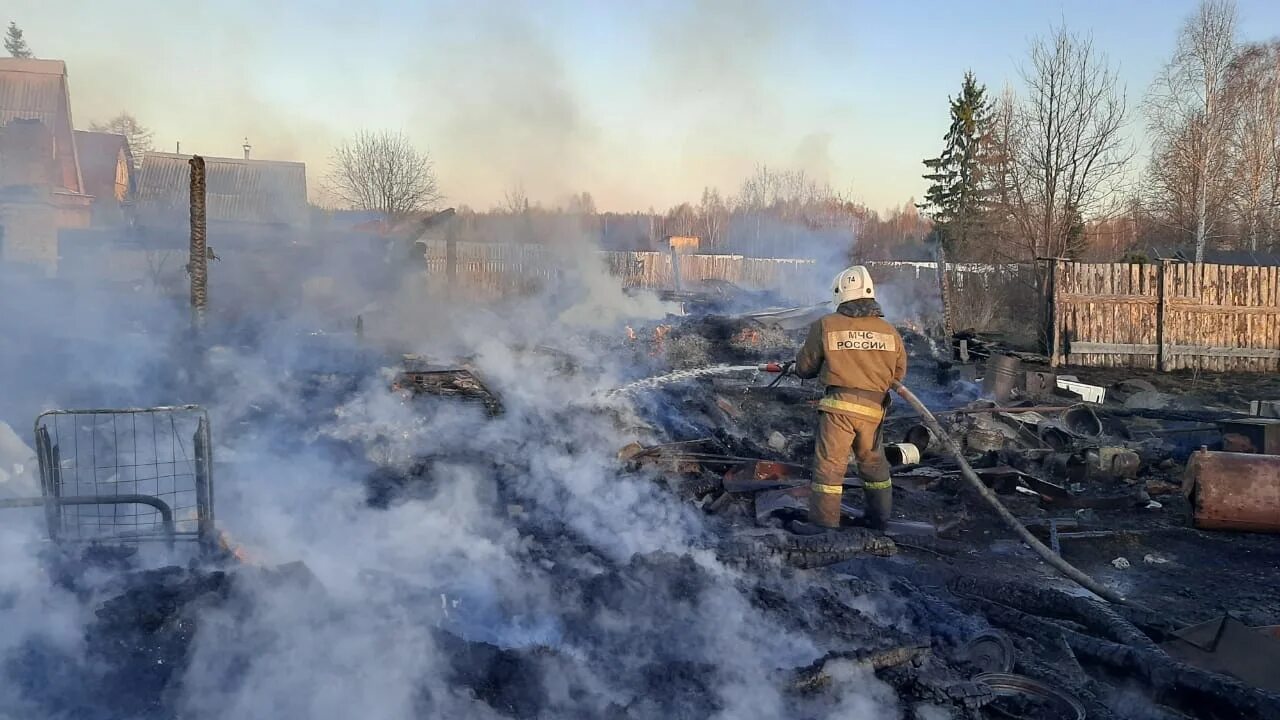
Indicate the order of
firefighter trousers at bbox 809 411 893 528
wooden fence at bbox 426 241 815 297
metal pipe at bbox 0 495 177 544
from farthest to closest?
1. wooden fence at bbox 426 241 815 297
2. firefighter trousers at bbox 809 411 893 528
3. metal pipe at bbox 0 495 177 544

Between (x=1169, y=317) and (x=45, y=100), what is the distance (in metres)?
32.1

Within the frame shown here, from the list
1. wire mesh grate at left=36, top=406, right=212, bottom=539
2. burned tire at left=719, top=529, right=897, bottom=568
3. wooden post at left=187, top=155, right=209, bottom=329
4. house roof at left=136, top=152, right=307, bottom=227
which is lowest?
burned tire at left=719, top=529, right=897, bottom=568

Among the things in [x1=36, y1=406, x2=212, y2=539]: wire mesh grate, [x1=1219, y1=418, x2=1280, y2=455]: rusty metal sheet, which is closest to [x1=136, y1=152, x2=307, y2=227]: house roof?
[x1=36, y1=406, x2=212, y2=539]: wire mesh grate

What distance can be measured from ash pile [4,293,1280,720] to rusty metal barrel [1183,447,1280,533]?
0.63 feet

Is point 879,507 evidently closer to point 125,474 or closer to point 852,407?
point 852,407

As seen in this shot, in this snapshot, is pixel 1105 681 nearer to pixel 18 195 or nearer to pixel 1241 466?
pixel 1241 466

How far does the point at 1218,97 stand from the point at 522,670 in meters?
27.9

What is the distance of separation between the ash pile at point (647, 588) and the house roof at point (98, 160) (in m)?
26.2

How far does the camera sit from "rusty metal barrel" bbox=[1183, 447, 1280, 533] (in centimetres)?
556

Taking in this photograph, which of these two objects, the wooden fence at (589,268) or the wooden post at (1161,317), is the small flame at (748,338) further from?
the wooden fence at (589,268)

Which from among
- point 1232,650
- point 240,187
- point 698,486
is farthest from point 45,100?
point 1232,650

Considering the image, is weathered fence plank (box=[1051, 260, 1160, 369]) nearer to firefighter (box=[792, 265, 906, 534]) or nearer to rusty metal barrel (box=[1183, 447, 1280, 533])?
rusty metal barrel (box=[1183, 447, 1280, 533])

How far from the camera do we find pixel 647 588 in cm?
416

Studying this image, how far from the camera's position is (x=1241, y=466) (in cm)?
561
